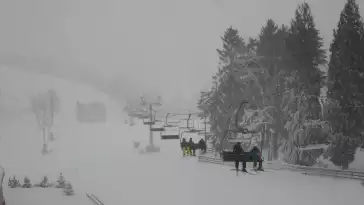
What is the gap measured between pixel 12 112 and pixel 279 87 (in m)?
37.7

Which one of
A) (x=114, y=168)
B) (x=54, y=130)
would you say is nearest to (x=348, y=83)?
(x=114, y=168)

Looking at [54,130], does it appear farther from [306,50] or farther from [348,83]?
[348,83]

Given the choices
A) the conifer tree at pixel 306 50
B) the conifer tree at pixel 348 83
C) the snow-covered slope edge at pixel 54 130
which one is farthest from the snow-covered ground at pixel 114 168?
the conifer tree at pixel 306 50

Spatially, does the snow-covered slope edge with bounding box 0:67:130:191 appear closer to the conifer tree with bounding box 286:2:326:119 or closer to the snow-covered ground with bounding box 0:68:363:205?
the snow-covered ground with bounding box 0:68:363:205

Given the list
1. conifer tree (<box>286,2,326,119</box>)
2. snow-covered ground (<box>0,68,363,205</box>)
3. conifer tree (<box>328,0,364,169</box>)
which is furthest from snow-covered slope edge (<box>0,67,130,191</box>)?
conifer tree (<box>328,0,364,169</box>)

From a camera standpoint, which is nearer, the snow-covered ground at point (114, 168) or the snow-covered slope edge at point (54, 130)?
the snow-covered ground at point (114, 168)

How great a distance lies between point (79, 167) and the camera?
114 feet

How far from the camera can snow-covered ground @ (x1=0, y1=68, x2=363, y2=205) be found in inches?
739

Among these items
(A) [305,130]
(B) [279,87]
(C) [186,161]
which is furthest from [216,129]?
(A) [305,130]

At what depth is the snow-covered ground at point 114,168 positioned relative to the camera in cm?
1877

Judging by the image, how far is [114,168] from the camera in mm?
32219

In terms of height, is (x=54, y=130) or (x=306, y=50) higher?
(x=306, y=50)

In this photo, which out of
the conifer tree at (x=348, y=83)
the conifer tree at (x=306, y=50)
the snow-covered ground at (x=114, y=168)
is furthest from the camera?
the conifer tree at (x=306, y=50)

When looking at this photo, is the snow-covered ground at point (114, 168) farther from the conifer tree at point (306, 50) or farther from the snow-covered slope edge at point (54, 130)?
the conifer tree at point (306, 50)
